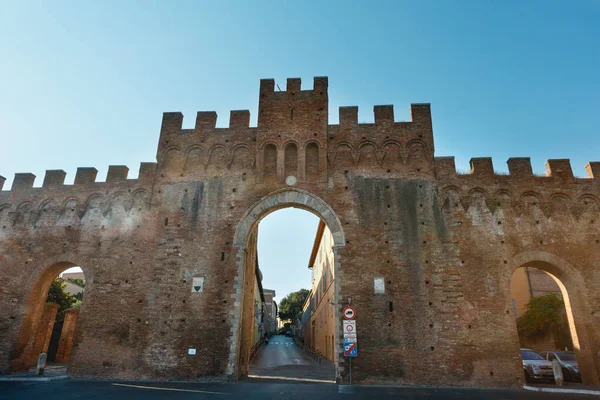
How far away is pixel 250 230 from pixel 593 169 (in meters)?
14.3

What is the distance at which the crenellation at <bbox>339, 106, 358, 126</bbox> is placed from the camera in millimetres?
15970

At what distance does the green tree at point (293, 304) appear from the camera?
80.9 m

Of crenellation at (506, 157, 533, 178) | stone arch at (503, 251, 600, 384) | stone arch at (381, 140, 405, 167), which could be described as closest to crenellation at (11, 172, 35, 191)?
stone arch at (381, 140, 405, 167)

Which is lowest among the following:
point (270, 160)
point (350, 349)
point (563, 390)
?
point (563, 390)

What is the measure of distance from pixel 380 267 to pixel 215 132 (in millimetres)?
9149

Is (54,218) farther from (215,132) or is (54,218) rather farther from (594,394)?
(594,394)

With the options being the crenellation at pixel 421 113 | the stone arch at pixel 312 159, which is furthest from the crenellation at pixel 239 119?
the crenellation at pixel 421 113

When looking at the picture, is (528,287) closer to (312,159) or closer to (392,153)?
(392,153)

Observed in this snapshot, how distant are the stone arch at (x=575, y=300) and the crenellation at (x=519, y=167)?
3238 mm

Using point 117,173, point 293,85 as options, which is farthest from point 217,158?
point 293,85

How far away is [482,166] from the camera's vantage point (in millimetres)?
15141

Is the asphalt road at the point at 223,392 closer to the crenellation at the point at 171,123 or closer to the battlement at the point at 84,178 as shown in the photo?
the battlement at the point at 84,178

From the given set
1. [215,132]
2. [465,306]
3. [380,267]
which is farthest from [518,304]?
[215,132]

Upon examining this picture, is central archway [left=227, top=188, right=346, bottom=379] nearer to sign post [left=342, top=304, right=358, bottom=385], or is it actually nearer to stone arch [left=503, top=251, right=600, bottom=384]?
sign post [left=342, top=304, right=358, bottom=385]
